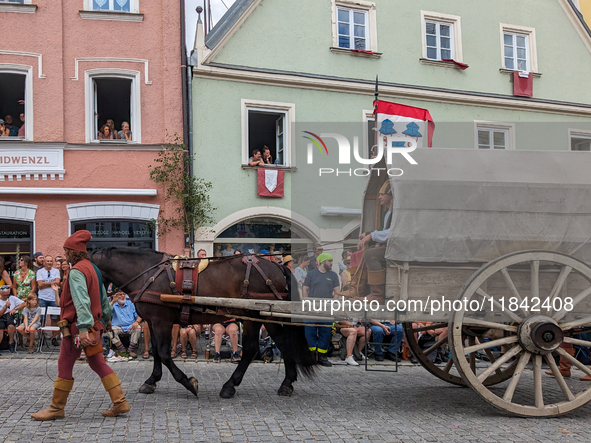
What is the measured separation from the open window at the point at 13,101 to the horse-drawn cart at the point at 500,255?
10.5m

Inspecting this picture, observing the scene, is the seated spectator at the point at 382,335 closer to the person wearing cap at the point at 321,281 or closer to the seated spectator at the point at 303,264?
A: the seated spectator at the point at 303,264

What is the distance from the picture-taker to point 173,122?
46.3ft

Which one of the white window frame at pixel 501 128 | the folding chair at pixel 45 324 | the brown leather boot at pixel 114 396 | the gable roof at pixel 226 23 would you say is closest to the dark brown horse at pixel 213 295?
the brown leather boot at pixel 114 396

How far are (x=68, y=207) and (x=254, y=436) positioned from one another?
9.45m

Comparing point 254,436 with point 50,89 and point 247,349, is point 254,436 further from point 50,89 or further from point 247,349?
point 50,89

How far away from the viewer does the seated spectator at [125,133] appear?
1407 centimetres

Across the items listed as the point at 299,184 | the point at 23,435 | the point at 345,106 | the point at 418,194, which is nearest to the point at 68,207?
the point at 299,184

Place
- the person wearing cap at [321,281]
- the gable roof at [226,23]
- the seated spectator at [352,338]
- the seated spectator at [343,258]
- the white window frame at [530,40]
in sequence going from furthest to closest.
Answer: the white window frame at [530,40] → the gable roof at [226,23] → the seated spectator at [352,338] → the person wearing cap at [321,281] → the seated spectator at [343,258]

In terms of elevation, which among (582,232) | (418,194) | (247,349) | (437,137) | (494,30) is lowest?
(247,349)

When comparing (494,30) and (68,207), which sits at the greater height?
(494,30)

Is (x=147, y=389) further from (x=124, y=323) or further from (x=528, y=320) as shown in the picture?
(x=528, y=320)

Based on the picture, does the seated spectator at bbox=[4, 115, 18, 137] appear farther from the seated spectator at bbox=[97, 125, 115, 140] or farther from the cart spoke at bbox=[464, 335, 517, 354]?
the cart spoke at bbox=[464, 335, 517, 354]

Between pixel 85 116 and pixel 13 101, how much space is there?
1.69 metres

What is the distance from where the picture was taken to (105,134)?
14016 millimetres
